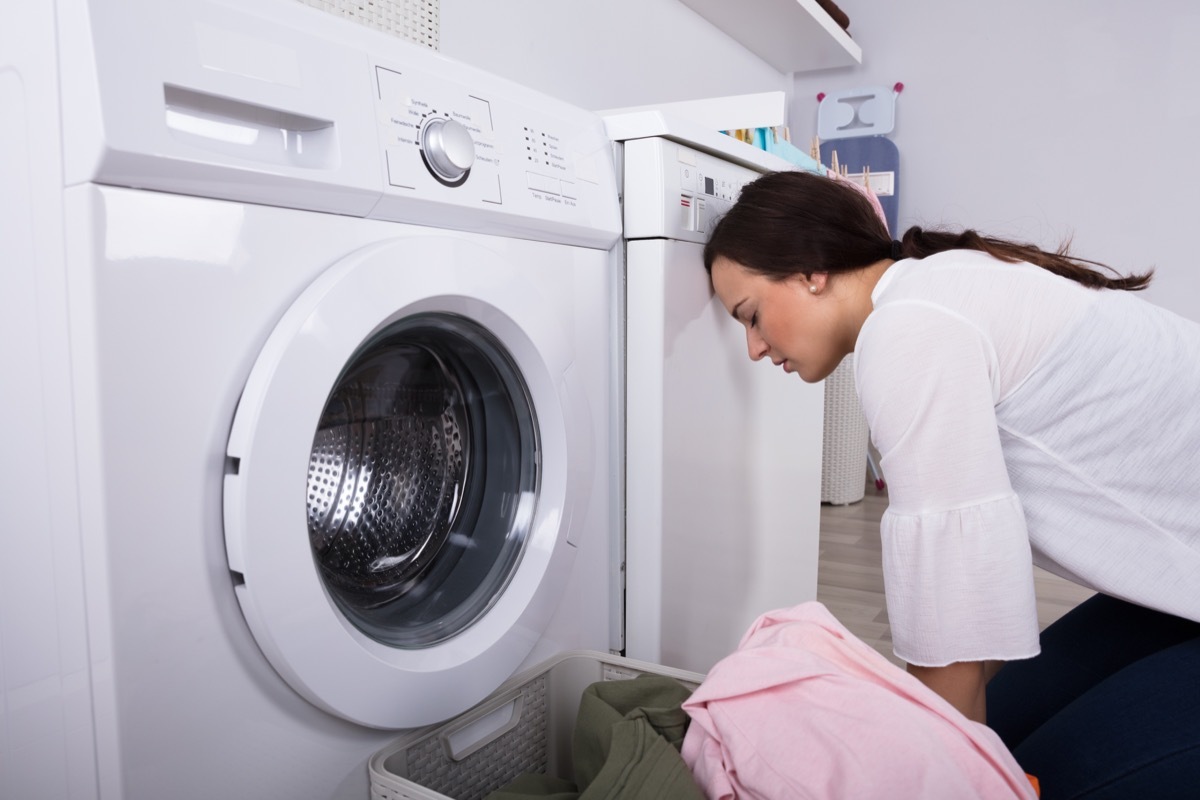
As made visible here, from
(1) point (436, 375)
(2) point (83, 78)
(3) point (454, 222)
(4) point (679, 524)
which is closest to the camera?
(2) point (83, 78)

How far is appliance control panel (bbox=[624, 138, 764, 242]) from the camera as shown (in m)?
1.10

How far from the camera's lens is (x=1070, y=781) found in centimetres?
84

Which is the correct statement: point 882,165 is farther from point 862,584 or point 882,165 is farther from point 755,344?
point 755,344

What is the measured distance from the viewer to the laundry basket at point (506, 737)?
Answer: 826mm

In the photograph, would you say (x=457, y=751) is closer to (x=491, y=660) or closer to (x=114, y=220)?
(x=491, y=660)

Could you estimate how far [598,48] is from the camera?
82.4 inches

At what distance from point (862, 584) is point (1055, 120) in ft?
6.03

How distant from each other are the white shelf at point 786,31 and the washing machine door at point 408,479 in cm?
195

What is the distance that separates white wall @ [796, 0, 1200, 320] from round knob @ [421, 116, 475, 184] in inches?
108

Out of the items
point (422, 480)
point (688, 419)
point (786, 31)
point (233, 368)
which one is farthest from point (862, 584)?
point (233, 368)

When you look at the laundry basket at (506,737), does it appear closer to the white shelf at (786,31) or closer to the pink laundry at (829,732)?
the pink laundry at (829,732)

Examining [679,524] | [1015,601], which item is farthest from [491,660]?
[1015,601]

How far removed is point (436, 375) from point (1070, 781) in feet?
2.38

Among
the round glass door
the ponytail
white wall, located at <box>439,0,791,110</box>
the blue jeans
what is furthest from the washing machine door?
white wall, located at <box>439,0,791,110</box>
